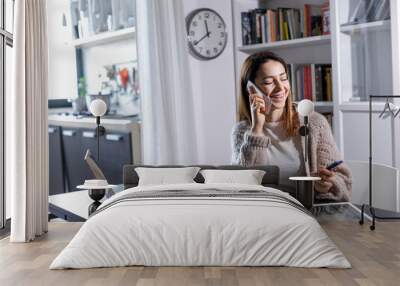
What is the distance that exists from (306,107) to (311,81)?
0.43 metres

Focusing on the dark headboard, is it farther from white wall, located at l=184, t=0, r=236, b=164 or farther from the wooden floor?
the wooden floor

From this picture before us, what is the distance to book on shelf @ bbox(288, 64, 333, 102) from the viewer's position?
6098 mm

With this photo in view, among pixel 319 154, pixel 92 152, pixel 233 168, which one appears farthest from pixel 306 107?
pixel 92 152

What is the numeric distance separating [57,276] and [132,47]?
13.6 feet

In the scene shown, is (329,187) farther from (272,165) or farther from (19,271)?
(19,271)

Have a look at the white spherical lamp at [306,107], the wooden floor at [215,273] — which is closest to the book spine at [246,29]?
the white spherical lamp at [306,107]

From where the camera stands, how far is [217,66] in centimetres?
648

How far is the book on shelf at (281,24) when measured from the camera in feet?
20.2

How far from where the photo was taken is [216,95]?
650 centimetres

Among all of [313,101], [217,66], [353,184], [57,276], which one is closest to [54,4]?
[217,66]

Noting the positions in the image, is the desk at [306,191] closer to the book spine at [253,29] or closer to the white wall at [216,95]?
the white wall at [216,95]

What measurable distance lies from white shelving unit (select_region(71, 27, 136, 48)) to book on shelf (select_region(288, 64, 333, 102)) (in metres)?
1.89

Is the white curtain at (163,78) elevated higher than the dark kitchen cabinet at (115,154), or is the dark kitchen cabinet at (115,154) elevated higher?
the white curtain at (163,78)

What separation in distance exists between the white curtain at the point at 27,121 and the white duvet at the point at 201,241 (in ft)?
3.93
